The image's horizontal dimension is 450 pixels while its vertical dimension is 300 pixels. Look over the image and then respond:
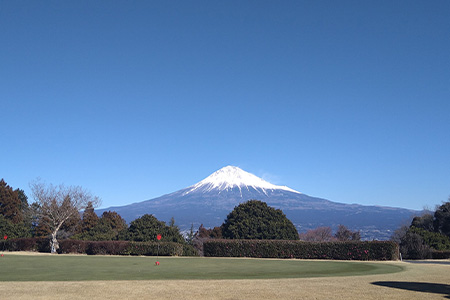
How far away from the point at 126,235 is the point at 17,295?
34992 mm

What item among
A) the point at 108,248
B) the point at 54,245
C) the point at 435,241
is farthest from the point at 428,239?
the point at 54,245

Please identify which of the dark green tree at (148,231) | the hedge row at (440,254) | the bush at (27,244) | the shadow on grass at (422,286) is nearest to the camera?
the shadow on grass at (422,286)

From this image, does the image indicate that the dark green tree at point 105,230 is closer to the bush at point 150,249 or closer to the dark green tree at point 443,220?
the bush at point 150,249

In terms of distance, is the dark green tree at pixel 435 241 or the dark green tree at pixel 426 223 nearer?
the dark green tree at pixel 435 241

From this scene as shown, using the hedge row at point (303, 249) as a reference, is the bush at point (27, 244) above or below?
above

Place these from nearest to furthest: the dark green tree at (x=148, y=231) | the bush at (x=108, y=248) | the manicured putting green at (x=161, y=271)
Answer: the manicured putting green at (x=161, y=271), the bush at (x=108, y=248), the dark green tree at (x=148, y=231)

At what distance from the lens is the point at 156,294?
11031 millimetres

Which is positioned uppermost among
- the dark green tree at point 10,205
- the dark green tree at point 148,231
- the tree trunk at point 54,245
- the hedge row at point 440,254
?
the dark green tree at point 10,205

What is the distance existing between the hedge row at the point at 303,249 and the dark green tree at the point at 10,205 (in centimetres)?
4269

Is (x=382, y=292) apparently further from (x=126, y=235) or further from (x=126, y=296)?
(x=126, y=235)

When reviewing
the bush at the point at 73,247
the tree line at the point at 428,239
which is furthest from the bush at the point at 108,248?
the tree line at the point at 428,239

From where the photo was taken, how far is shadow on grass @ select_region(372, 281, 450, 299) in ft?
38.1

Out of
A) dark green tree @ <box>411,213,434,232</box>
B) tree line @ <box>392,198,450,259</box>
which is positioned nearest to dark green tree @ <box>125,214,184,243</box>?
tree line @ <box>392,198,450,259</box>

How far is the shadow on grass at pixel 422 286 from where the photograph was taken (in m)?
11.6
